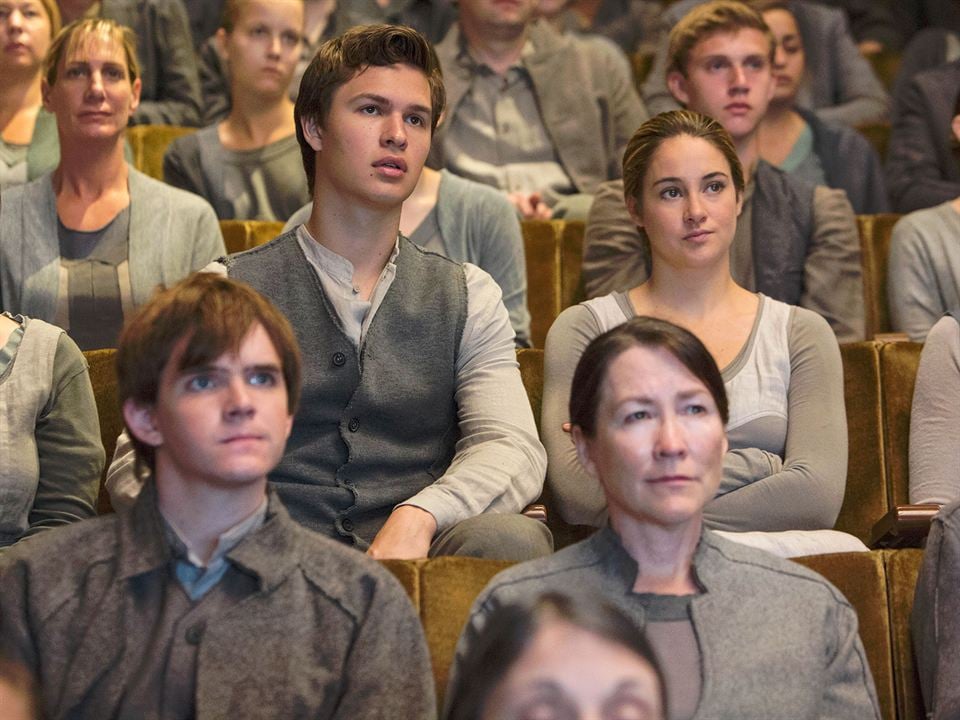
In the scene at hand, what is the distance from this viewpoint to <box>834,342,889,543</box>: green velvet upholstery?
1.65 meters

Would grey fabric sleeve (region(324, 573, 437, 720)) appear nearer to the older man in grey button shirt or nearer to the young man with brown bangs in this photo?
the young man with brown bangs

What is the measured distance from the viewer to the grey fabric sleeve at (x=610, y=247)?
6.26 feet

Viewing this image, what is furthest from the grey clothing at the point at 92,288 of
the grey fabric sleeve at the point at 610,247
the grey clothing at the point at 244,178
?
the grey fabric sleeve at the point at 610,247

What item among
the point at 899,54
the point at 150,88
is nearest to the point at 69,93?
the point at 150,88

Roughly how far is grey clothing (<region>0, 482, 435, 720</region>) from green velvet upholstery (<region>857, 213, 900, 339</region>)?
4.04ft

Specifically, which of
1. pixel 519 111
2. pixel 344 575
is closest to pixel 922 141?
pixel 519 111

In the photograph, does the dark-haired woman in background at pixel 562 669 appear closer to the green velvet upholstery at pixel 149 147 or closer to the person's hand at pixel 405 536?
the person's hand at pixel 405 536

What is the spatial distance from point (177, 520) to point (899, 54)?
2.61 m

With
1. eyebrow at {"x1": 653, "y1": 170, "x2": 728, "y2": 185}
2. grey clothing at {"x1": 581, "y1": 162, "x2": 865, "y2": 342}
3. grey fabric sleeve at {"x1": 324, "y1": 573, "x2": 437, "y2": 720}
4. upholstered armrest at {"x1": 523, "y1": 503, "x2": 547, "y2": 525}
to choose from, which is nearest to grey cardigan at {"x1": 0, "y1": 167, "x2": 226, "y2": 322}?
grey clothing at {"x1": 581, "y1": 162, "x2": 865, "y2": 342}

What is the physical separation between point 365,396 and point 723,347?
1.35 feet

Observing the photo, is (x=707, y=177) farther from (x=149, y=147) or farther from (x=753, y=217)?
(x=149, y=147)

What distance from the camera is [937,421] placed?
1.60 meters

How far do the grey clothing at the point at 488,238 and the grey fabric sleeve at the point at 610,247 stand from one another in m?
0.09

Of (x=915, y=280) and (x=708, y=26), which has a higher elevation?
(x=708, y=26)
